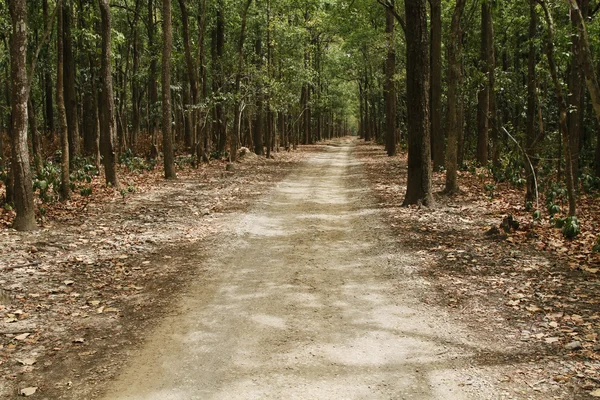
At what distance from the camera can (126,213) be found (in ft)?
39.2

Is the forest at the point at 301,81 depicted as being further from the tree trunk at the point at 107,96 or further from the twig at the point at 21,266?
the twig at the point at 21,266

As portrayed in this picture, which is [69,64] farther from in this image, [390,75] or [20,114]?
[390,75]

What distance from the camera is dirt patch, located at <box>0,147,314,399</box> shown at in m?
4.81

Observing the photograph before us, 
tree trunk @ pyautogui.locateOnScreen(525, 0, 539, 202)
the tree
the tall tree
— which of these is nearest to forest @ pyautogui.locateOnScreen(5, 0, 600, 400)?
the tree

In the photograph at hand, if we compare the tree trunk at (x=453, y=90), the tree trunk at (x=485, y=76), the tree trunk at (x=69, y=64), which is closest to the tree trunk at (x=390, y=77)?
the tree trunk at (x=485, y=76)

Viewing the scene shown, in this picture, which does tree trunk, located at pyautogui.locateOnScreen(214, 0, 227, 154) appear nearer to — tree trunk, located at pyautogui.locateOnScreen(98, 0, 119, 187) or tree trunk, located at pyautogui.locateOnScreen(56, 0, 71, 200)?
tree trunk, located at pyautogui.locateOnScreen(98, 0, 119, 187)

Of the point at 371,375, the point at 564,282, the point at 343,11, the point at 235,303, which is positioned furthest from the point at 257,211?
the point at 343,11

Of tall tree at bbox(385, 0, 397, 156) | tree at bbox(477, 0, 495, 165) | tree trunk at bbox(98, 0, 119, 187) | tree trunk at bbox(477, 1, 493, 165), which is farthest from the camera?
tall tree at bbox(385, 0, 397, 156)

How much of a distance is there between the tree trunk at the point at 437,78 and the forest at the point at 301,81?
7cm

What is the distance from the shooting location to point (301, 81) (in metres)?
31.6

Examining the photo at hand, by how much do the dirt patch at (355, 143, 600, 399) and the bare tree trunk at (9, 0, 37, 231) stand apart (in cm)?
712

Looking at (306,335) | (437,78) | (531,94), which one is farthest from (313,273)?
(437,78)

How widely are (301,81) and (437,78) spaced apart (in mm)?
14686

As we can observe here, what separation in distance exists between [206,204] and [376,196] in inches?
191
